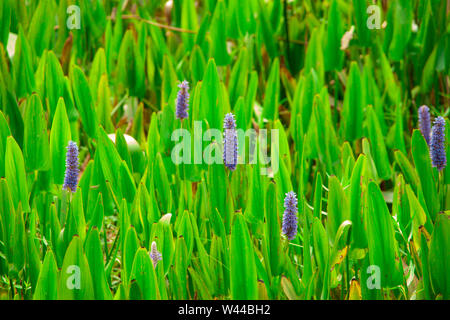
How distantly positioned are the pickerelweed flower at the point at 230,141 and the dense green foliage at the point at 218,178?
0.03 m

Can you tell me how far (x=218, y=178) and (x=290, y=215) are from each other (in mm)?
179

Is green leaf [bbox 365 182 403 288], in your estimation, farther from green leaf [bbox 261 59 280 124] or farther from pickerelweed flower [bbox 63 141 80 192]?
green leaf [bbox 261 59 280 124]

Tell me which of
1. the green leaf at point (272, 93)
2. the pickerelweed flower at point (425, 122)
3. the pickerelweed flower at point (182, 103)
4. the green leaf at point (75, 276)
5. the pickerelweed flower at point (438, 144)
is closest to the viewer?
the green leaf at point (75, 276)

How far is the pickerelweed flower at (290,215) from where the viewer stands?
0.79 meters

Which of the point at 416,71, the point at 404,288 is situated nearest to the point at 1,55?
the point at 404,288

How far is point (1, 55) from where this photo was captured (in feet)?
3.84

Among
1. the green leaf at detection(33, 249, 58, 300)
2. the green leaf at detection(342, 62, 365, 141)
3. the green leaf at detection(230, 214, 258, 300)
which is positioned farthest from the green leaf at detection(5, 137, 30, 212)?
the green leaf at detection(342, 62, 365, 141)

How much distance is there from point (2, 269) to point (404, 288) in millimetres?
615

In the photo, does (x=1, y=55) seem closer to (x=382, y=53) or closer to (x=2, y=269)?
(x=2, y=269)

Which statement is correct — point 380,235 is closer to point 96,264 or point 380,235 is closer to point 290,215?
point 290,215

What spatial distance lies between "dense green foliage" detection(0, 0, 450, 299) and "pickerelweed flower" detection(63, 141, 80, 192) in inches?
1.3

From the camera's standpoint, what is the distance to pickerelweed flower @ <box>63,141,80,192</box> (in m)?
0.88

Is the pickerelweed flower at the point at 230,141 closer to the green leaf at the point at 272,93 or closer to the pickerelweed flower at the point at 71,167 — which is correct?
the pickerelweed flower at the point at 71,167

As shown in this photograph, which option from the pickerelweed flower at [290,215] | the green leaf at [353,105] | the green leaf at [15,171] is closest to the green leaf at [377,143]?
the green leaf at [353,105]
